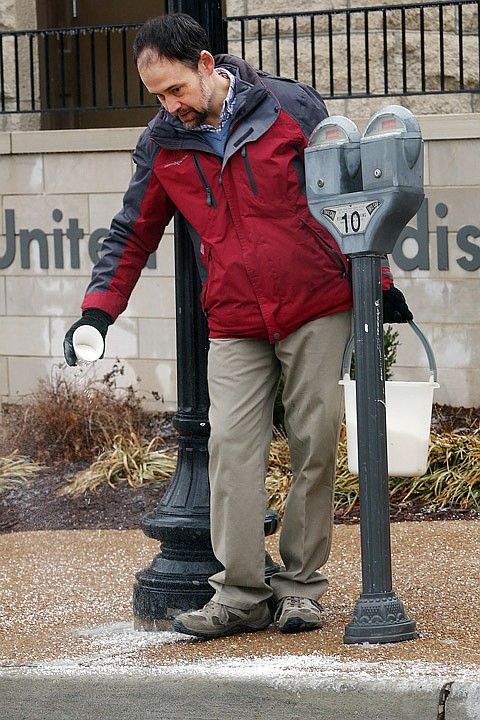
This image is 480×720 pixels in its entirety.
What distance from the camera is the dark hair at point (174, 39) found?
12.7 feet

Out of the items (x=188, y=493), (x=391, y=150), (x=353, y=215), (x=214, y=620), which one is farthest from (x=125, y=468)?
(x=391, y=150)

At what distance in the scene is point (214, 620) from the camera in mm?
4035

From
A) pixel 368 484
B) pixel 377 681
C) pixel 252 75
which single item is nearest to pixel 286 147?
pixel 252 75

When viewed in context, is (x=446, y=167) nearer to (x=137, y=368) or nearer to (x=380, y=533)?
(x=137, y=368)

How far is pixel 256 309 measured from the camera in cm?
397

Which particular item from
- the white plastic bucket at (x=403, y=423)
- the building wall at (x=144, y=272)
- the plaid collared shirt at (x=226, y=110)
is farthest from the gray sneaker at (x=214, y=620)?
the building wall at (x=144, y=272)

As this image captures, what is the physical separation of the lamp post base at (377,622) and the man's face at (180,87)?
5.25 feet

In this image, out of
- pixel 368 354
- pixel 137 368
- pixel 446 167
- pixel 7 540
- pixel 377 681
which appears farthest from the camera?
pixel 137 368

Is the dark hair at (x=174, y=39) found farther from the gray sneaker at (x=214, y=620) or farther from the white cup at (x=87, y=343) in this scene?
the gray sneaker at (x=214, y=620)

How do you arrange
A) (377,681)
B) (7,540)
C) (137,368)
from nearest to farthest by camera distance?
(377,681) → (7,540) → (137,368)

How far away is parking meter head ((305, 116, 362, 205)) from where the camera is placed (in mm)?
3787

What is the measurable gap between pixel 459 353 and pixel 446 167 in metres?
1.23

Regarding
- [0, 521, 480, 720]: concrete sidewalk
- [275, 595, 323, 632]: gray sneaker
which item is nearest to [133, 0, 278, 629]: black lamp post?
[0, 521, 480, 720]: concrete sidewalk

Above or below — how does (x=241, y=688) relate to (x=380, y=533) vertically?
below
